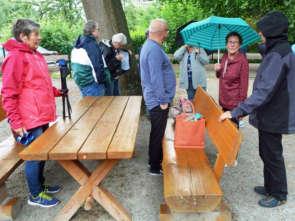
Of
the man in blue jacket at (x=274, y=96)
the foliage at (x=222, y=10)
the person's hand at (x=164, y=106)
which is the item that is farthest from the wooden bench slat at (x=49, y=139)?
the foliage at (x=222, y=10)

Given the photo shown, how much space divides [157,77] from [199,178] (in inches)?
45.2

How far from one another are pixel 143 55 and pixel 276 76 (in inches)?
55.4

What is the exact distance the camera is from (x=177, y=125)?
419 centimetres

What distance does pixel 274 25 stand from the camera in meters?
3.34

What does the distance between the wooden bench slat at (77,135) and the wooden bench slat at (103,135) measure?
0.05m

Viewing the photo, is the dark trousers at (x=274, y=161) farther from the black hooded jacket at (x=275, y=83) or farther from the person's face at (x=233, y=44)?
the person's face at (x=233, y=44)

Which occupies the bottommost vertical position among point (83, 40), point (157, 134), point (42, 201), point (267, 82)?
point (42, 201)

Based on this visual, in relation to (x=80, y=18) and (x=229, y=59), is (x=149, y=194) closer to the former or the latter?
(x=229, y=59)

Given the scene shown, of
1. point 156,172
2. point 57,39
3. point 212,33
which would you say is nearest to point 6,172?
point 156,172

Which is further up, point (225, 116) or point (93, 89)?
point (225, 116)

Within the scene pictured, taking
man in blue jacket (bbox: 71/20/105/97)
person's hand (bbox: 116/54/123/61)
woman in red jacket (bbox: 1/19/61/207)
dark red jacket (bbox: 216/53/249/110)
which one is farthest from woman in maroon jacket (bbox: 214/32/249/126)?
woman in red jacket (bbox: 1/19/61/207)

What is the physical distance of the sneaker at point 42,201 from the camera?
3.82 meters

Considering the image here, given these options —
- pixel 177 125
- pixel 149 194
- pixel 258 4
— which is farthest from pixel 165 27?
pixel 258 4

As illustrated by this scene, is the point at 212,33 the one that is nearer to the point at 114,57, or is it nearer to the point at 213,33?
the point at 213,33
